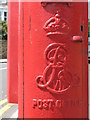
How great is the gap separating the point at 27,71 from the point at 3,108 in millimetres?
3057

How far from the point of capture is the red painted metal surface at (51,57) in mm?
2059

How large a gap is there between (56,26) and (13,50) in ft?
1.70

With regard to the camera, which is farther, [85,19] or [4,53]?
[4,53]

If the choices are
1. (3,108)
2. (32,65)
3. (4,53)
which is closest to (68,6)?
(32,65)

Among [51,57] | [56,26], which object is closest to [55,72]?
[51,57]

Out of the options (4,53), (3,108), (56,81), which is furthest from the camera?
(4,53)

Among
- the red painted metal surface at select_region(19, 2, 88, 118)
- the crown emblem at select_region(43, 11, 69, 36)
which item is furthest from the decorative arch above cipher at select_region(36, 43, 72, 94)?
the crown emblem at select_region(43, 11, 69, 36)

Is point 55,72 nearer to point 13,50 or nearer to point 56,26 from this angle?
point 56,26

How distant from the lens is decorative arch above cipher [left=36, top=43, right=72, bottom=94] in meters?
2.05

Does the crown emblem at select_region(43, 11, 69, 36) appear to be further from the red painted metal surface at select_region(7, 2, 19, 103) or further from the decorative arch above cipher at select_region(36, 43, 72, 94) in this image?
the red painted metal surface at select_region(7, 2, 19, 103)

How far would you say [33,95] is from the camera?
2086 millimetres

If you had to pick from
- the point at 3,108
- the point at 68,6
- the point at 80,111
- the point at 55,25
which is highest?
the point at 68,6

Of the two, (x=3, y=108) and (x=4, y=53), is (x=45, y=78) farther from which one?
(x=4, y=53)

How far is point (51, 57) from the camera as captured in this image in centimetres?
207
